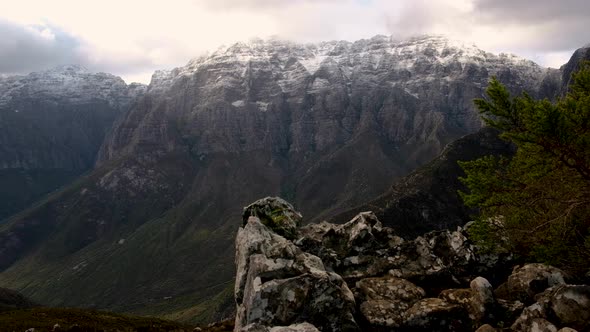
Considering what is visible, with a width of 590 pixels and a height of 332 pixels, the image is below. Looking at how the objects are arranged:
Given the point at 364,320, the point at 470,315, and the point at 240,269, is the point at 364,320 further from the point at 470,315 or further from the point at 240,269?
the point at 240,269

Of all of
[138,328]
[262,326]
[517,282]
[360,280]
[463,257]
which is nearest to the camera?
[262,326]

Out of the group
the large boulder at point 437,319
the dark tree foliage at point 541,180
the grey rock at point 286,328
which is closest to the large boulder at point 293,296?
the grey rock at point 286,328

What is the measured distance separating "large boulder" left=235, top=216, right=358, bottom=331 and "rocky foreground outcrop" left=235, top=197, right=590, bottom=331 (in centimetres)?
6

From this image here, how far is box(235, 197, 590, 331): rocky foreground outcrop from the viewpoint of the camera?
2372cm

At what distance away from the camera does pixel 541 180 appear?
1120 inches

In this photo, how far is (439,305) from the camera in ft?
87.6

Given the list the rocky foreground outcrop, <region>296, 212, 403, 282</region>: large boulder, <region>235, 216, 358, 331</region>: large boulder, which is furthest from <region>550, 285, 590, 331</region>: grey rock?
<region>296, 212, 403, 282</region>: large boulder

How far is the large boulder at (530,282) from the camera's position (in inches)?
1061

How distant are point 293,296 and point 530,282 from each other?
14.7 m

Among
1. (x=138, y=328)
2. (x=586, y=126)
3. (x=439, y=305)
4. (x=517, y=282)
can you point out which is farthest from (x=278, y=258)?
(x=138, y=328)

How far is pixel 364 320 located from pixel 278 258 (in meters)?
6.74

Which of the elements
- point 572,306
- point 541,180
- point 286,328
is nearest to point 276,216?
point 286,328

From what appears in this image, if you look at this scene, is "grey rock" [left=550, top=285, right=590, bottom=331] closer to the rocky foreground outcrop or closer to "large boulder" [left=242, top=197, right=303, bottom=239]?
the rocky foreground outcrop

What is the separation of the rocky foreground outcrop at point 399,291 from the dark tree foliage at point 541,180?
2216 mm
